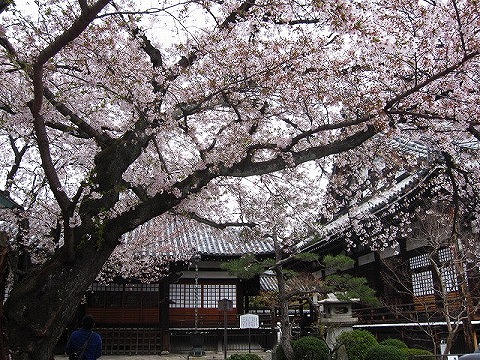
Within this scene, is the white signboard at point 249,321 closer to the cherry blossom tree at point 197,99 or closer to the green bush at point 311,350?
the green bush at point 311,350

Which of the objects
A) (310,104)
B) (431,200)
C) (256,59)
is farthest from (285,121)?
(431,200)

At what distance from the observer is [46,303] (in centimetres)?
504

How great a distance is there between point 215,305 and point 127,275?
456 cm

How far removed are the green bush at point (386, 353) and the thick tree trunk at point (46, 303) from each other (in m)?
6.28

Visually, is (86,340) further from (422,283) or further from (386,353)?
(422,283)

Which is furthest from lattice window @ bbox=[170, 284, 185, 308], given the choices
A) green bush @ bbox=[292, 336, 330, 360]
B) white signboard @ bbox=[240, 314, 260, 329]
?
green bush @ bbox=[292, 336, 330, 360]

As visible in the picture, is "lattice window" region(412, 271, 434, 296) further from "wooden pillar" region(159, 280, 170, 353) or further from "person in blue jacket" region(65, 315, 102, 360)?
"wooden pillar" region(159, 280, 170, 353)

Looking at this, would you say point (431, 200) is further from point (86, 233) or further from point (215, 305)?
point (215, 305)

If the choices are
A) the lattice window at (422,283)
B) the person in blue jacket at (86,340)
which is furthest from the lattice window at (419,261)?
the person in blue jacket at (86,340)

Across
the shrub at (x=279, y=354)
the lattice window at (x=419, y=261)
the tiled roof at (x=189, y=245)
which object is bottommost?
the shrub at (x=279, y=354)

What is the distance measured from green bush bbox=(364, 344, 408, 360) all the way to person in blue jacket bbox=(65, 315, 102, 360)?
554cm

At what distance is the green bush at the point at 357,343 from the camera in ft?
32.6

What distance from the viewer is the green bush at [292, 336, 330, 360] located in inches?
434

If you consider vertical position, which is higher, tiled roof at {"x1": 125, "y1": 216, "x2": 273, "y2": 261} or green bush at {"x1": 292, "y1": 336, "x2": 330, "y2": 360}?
tiled roof at {"x1": 125, "y1": 216, "x2": 273, "y2": 261}
